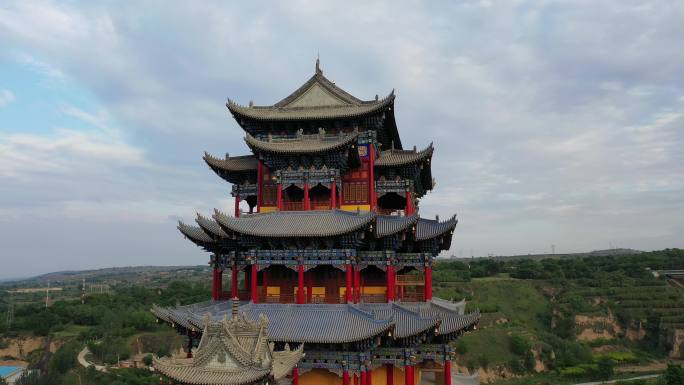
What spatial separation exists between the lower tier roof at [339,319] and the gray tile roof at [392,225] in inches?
132

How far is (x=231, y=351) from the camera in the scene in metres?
14.6

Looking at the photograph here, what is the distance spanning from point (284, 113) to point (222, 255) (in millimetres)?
8044

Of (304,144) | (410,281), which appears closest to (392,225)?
(410,281)

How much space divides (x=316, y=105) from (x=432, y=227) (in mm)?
8980

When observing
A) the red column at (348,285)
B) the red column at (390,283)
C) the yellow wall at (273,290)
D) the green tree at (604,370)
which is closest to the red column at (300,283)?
the red column at (348,285)

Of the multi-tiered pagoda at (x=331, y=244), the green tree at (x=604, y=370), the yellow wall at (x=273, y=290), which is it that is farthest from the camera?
the green tree at (x=604, y=370)

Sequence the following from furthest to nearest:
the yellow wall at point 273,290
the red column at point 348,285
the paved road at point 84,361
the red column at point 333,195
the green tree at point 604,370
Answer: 1. the green tree at point 604,370
2. the paved road at point 84,361
3. the yellow wall at point 273,290
4. the red column at point 333,195
5. the red column at point 348,285

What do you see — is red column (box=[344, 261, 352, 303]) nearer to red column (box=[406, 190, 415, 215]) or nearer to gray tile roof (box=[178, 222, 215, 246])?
red column (box=[406, 190, 415, 215])

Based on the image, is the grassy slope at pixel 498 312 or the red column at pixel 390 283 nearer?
the red column at pixel 390 283

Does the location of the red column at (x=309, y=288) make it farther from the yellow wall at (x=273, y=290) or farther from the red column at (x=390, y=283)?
the red column at (x=390, y=283)

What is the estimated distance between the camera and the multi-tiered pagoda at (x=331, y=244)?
2098 cm

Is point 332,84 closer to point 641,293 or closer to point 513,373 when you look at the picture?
point 513,373

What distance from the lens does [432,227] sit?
25.5 metres

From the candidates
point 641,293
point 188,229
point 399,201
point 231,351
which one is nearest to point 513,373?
point 641,293
